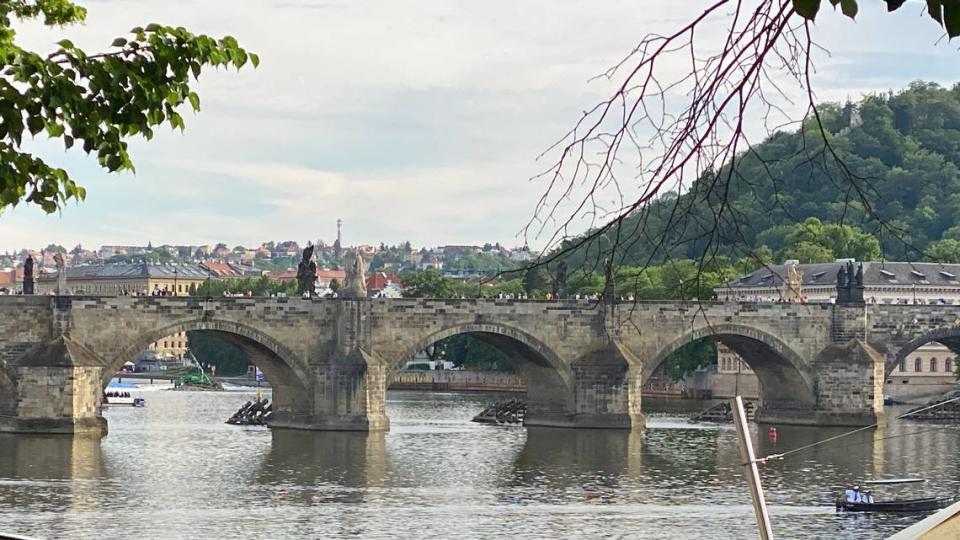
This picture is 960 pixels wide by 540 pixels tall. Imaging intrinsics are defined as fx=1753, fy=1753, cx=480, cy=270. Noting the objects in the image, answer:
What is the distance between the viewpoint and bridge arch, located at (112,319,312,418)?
54.5m

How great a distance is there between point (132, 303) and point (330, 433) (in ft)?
24.3

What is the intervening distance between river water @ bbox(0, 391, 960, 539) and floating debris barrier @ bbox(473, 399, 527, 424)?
10.9 ft

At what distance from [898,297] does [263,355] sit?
1970 inches

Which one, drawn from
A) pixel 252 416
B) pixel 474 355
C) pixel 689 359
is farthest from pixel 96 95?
pixel 474 355

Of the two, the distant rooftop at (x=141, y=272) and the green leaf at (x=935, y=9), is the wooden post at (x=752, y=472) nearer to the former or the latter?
the green leaf at (x=935, y=9)

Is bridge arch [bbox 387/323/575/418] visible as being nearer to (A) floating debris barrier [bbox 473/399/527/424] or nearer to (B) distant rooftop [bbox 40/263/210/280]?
(A) floating debris barrier [bbox 473/399/527/424]

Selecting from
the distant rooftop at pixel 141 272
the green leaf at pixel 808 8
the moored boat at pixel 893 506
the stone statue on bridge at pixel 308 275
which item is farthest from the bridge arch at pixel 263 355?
the distant rooftop at pixel 141 272

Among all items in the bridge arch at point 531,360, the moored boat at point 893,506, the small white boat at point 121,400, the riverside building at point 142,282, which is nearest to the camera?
the moored boat at point 893,506

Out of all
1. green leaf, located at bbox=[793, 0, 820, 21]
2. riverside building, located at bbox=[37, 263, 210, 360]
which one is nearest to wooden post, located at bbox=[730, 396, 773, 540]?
green leaf, located at bbox=[793, 0, 820, 21]

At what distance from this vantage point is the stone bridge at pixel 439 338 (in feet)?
172

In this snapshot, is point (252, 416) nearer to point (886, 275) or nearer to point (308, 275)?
point (308, 275)

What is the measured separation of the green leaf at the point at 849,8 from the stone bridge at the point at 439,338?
4535 centimetres

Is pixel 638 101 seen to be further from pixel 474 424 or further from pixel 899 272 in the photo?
pixel 899 272

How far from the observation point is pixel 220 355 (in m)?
130
